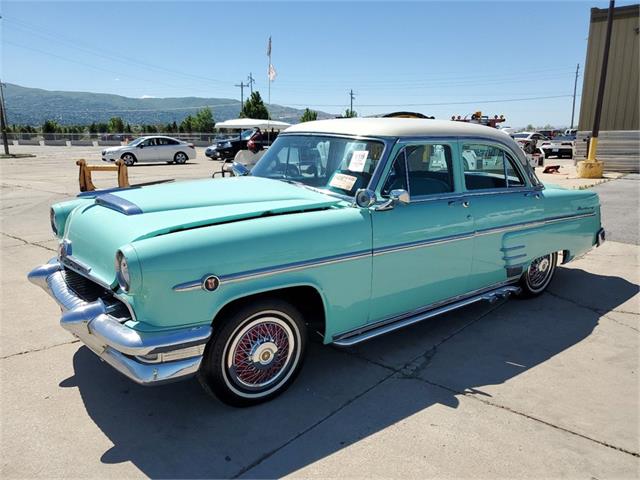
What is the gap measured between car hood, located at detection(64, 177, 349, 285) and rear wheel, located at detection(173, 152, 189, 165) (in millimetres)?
21356

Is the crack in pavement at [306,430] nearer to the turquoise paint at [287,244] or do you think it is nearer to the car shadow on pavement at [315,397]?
the car shadow on pavement at [315,397]

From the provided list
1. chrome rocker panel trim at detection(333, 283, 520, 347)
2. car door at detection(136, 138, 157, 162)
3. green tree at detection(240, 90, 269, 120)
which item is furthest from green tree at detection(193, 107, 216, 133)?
chrome rocker panel trim at detection(333, 283, 520, 347)

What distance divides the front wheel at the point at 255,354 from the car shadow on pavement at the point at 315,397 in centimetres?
12

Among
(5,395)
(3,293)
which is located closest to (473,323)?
(5,395)

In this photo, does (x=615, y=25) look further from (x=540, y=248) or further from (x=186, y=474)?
(x=186, y=474)

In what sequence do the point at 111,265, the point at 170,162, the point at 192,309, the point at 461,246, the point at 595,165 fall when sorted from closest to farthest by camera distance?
the point at 192,309 < the point at 111,265 < the point at 461,246 < the point at 595,165 < the point at 170,162

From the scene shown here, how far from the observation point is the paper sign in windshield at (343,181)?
3.78m

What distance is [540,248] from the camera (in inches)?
195

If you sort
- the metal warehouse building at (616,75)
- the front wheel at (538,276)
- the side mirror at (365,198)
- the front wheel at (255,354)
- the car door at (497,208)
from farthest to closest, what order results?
the metal warehouse building at (616,75), the front wheel at (538,276), the car door at (497,208), the side mirror at (365,198), the front wheel at (255,354)

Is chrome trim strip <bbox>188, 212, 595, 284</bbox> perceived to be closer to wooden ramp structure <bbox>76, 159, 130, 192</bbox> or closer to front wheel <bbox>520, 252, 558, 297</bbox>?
front wheel <bbox>520, 252, 558, 297</bbox>

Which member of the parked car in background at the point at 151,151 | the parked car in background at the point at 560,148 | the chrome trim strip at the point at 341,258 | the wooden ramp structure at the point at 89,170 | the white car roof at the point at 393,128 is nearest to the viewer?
the chrome trim strip at the point at 341,258

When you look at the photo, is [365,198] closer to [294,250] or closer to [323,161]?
[294,250]

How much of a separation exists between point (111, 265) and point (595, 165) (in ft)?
55.9

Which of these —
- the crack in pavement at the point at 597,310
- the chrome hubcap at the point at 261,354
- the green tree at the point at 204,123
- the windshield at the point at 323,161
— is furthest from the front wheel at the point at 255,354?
the green tree at the point at 204,123
